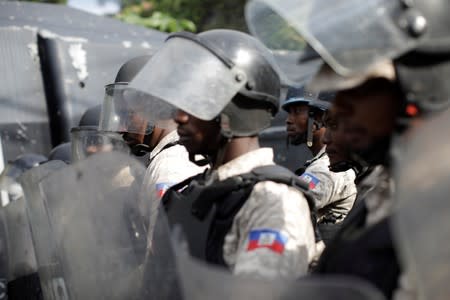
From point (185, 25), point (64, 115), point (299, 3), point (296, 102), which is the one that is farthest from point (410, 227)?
point (185, 25)

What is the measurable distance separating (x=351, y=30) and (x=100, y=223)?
121cm

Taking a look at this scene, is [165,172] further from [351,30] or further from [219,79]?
[351,30]

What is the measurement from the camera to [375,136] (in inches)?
61.9

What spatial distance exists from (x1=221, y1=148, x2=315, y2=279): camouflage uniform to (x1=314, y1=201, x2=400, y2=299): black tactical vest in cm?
19

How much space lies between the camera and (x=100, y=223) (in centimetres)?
229

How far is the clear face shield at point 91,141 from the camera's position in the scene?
312cm

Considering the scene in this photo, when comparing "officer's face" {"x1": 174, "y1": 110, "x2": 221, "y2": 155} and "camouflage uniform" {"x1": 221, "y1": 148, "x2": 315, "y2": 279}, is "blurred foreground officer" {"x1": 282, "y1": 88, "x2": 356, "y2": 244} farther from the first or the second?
"camouflage uniform" {"x1": 221, "y1": 148, "x2": 315, "y2": 279}

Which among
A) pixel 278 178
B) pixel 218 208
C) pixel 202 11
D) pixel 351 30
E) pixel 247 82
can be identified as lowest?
pixel 202 11

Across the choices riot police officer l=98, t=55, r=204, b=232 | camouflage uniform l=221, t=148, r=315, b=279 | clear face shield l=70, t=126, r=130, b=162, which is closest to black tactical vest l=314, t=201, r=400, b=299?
camouflage uniform l=221, t=148, r=315, b=279

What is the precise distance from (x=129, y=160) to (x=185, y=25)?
364 inches

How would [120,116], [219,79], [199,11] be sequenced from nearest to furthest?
[219,79] → [120,116] → [199,11]

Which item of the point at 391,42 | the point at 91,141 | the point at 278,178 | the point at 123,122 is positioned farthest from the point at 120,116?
the point at 391,42

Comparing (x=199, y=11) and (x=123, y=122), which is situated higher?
(x=123, y=122)

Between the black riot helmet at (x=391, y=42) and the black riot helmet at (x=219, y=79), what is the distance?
56cm
